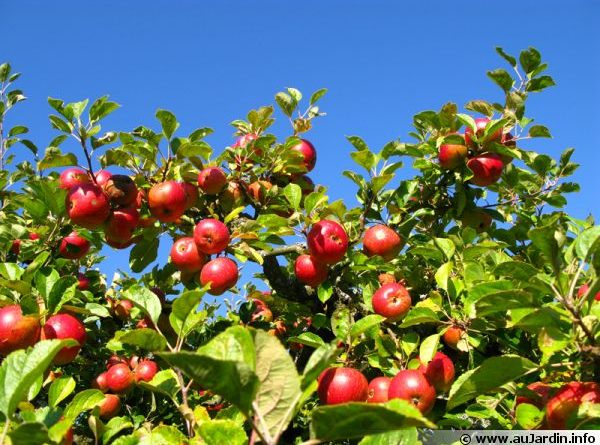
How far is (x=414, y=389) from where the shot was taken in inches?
80.7

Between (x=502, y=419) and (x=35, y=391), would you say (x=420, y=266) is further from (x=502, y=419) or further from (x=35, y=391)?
(x=35, y=391)

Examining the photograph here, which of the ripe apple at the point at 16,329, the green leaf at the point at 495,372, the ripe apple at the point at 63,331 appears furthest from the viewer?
the ripe apple at the point at 63,331

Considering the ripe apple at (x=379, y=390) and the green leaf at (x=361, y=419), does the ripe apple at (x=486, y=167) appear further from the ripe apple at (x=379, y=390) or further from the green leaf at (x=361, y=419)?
the green leaf at (x=361, y=419)

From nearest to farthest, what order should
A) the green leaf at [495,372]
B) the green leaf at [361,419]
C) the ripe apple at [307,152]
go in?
the green leaf at [361,419] → the green leaf at [495,372] → the ripe apple at [307,152]

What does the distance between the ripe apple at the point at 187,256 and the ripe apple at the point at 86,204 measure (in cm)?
44

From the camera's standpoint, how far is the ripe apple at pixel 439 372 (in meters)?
2.19

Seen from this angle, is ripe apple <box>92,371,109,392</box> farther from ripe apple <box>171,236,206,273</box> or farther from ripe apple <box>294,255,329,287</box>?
ripe apple <box>294,255,329,287</box>

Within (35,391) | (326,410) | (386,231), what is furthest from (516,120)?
(35,391)

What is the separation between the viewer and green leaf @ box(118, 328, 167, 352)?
1.72 metres

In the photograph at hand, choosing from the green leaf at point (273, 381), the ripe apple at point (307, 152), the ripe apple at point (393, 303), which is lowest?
the green leaf at point (273, 381)

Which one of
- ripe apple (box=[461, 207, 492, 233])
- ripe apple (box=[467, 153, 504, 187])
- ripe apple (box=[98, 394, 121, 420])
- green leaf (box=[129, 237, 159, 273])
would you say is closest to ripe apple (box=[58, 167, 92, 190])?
green leaf (box=[129, 237, 159, 273])

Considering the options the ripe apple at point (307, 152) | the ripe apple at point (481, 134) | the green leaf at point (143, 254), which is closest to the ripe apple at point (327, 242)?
the ripe apple at point (307, 152)

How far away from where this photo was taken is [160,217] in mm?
2670

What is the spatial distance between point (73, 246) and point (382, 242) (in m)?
1.63
